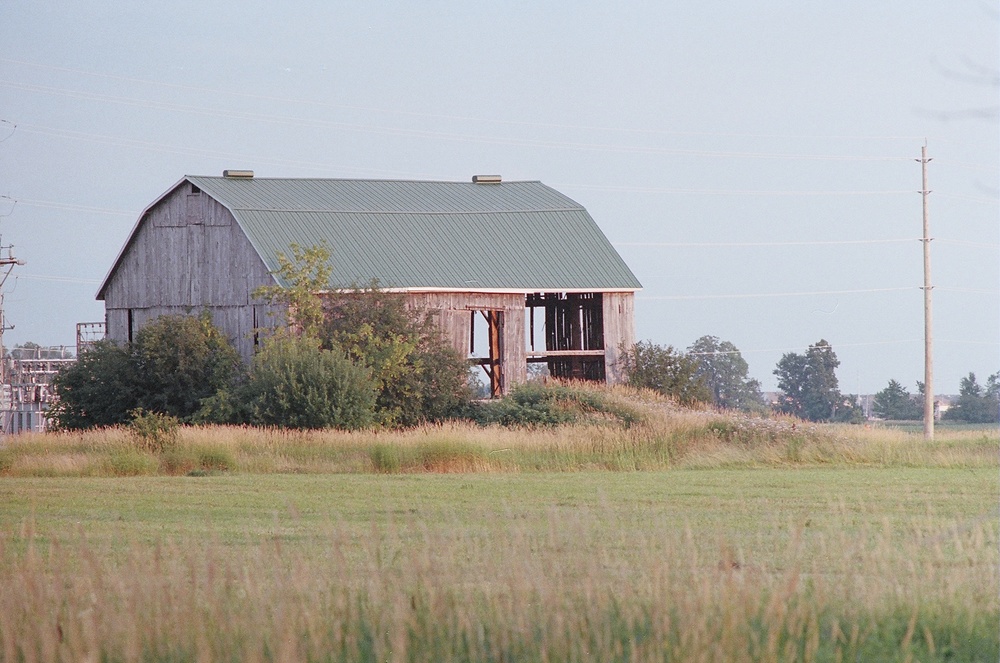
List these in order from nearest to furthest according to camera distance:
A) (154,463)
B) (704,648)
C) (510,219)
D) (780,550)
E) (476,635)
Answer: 1. (704,648)
2. (476,635)
3. (780,550)
4. (154,463)
5. (510,219)

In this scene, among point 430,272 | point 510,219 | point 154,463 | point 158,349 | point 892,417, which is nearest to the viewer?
point 154,463

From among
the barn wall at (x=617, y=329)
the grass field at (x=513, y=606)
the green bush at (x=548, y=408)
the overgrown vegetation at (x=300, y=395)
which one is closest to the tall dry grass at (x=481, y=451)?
the overgrown vegetation at (x=300, y=395)

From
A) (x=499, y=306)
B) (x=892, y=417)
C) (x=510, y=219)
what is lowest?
(x=892, y=417)

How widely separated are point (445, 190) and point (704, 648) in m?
39.3

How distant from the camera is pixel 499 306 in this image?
40125mm

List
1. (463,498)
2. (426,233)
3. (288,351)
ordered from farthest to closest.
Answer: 1. (426,233)
2. (288,351)
3. (463,498)

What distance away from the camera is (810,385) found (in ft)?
182

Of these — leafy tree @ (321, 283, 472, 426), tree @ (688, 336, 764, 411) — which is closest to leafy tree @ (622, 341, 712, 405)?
leafy tree @ (321, 283, 472, 426)

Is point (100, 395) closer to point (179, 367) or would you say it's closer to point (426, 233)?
point (179, 367)

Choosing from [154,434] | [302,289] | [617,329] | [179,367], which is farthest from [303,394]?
[617,329]

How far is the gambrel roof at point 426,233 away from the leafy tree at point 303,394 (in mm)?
4974

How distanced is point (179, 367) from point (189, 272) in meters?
4.98

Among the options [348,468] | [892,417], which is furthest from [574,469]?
[892,417]

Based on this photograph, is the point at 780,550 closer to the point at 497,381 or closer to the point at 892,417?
the point at 497,381
